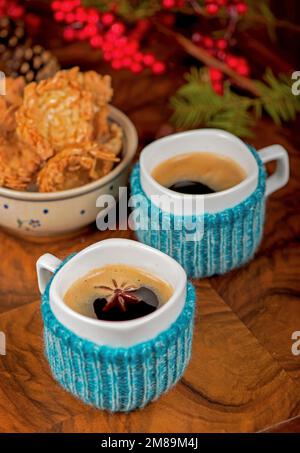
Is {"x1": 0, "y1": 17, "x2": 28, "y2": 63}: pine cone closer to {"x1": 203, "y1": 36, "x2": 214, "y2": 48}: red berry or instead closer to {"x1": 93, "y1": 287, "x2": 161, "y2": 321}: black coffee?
{"x1": 203, "y1": 36, "x2": 214, "y2": 48}: red berry

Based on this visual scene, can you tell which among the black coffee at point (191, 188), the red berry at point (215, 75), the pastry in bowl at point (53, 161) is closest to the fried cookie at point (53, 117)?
the pastry in bowl at point (53, 161)

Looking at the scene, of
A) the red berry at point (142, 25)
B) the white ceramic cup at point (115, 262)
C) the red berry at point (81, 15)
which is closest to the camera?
the white ceramic cup at point (115, 262)

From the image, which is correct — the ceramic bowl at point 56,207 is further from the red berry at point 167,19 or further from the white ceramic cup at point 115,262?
the red berry at point 167,19

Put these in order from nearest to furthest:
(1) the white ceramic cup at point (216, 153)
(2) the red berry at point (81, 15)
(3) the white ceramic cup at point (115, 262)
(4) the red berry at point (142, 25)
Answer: (3) the white ceramic cup at point (115, 262), (1) the white ceramic cup at point (216, 153), (2) the red berry at point (81, 15), (4) the red berry at point (142, 25)

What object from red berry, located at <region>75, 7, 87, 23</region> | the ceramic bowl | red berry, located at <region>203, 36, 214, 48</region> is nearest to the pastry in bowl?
the ceramic bowl

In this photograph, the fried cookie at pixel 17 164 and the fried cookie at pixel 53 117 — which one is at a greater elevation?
the fried cookie at pixel 53 117

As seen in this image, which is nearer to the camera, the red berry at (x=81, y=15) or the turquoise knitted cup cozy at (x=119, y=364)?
the turquoise knitted cup cozy at (x=119, y=364)

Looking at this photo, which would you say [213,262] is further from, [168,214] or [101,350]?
[101,350]
